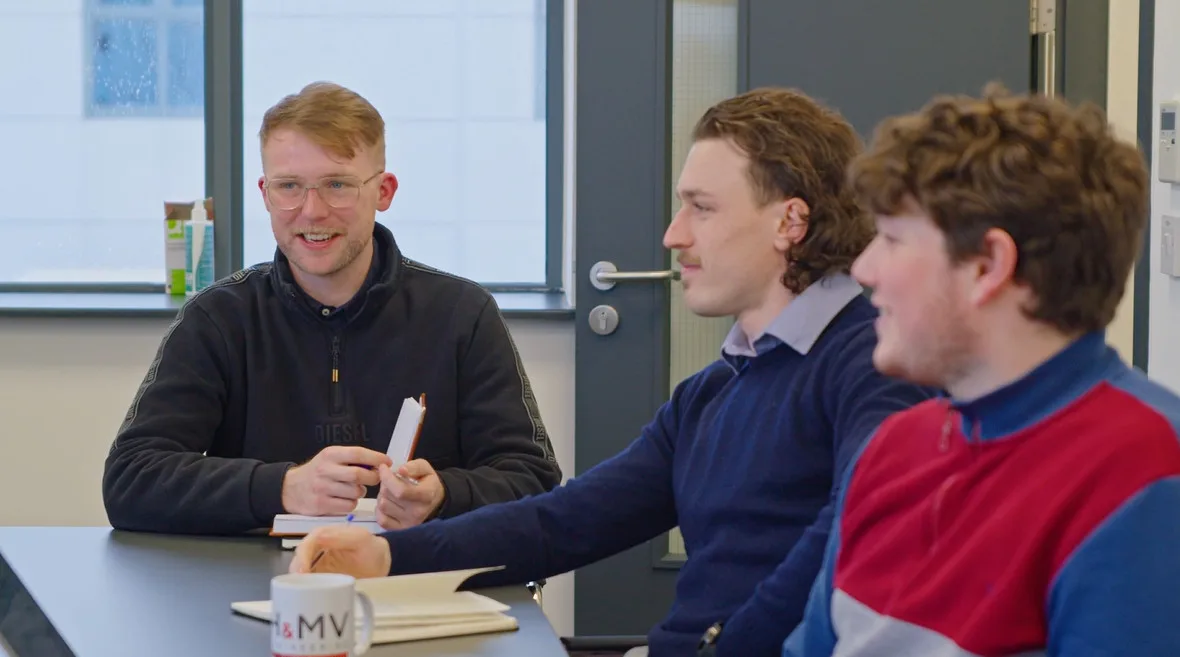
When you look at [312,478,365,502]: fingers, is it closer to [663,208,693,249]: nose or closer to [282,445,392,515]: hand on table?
[282,445,392,515]: hand on table

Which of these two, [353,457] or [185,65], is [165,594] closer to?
[353,457]

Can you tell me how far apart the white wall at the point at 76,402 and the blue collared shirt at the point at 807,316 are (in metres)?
1.70

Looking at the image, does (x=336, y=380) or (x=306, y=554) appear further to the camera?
(x=336, y=380)

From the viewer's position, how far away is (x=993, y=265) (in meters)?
1.17

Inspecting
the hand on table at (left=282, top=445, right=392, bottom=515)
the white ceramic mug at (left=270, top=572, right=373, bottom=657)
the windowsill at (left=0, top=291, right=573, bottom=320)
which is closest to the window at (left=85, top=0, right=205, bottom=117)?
the windowsill at (left=0, top=291, right=573, bottom=320)

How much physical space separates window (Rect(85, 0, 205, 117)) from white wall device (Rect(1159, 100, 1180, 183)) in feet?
7.86

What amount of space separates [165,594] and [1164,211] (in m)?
1.88

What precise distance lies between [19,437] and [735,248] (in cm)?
234

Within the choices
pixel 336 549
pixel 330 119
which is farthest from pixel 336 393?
pixel 336 549

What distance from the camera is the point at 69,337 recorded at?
3.45 m

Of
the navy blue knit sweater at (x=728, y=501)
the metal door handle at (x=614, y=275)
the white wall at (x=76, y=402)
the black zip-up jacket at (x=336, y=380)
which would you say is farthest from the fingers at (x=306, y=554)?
the white wall at (x=76, y=402)

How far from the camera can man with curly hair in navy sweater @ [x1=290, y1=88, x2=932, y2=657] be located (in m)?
1.63

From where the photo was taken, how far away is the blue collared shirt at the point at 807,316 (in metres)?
1.69

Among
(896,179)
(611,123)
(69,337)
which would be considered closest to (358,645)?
(896,179)
